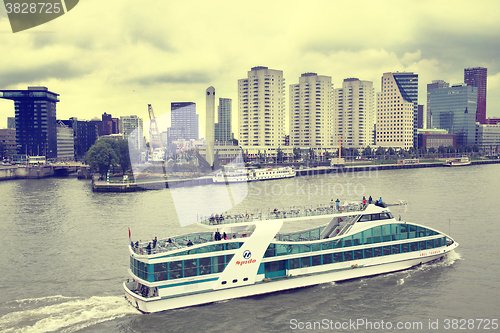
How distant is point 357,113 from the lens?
150125 mm

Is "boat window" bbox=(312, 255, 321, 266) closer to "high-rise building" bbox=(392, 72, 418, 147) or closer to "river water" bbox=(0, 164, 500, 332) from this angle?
"river water" bbox=(0, 164, 500, 332)

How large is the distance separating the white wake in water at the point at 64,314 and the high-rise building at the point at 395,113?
14051 cm

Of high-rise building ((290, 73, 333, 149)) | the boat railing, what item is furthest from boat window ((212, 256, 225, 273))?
high-rise building ((290, 73, 333, 149))

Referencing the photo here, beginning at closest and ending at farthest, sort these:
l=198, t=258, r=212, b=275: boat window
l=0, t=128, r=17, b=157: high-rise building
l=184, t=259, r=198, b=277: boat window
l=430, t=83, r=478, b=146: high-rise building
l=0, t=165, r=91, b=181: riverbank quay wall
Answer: l=184, t=259, r=198, b=277: boat window < l=198, t=258, r=212, b=275: boat window < l=0, t=165, r=91, b=181: riverbank quay wall < l=0, t=128, r=17, b=157: high-rise building < l=430, t=83, r=478, b=146: high-rise building

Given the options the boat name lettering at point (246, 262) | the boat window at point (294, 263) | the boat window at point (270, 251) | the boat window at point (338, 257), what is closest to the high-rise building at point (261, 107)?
the boat window at point (338, 257)

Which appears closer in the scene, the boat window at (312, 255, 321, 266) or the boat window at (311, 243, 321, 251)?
the boat window at (312, 255, 321, 266)

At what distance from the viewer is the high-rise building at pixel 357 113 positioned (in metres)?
150

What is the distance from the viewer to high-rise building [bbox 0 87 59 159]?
453 ft

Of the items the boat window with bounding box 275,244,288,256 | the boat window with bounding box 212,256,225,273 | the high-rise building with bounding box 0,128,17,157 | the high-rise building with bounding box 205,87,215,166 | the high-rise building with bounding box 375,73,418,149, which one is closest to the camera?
the boat window with bounding box 212,256,225,273

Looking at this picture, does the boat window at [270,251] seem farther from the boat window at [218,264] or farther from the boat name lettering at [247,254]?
the boat window at [218,264]

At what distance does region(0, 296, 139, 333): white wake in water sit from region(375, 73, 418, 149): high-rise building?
141 meters

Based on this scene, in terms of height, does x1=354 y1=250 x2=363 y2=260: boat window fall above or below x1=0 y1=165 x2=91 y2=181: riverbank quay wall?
below

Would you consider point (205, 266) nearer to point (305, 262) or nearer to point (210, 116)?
point (305, 262)

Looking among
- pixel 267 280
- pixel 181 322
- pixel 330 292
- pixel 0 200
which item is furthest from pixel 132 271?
pixel 0 200
